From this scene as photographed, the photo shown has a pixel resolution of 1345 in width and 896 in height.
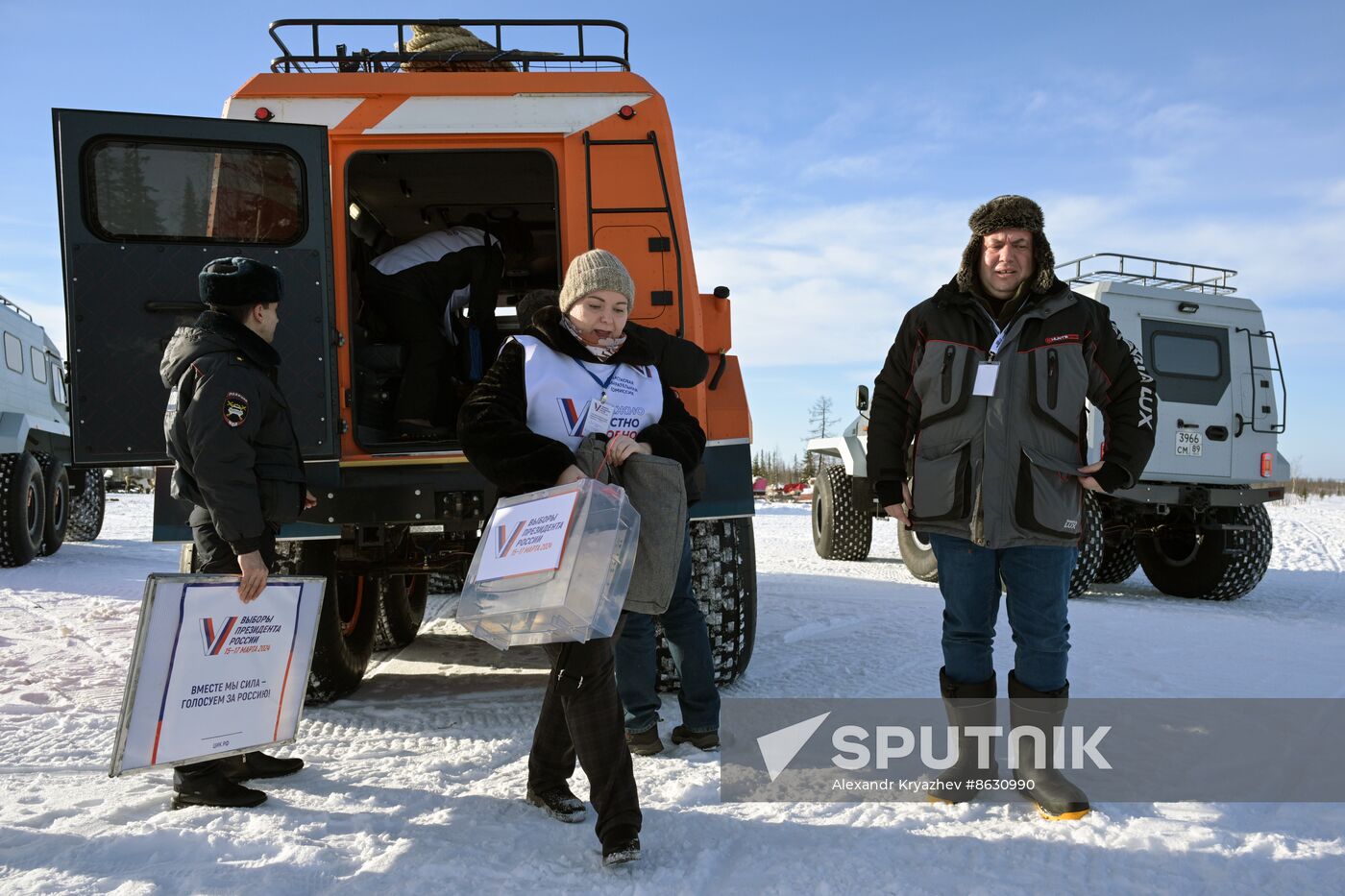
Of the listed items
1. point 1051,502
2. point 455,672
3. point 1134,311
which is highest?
point 1134,311

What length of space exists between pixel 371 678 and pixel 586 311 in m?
2.86

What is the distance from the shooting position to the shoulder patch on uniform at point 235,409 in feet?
9.02

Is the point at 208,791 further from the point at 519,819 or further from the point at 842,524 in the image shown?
the point at 842,524

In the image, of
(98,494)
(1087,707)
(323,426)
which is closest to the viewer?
(323,426)

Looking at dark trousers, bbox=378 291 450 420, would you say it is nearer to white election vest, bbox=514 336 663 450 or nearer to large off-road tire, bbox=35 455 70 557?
white election vest, bbox=514 336 663 450

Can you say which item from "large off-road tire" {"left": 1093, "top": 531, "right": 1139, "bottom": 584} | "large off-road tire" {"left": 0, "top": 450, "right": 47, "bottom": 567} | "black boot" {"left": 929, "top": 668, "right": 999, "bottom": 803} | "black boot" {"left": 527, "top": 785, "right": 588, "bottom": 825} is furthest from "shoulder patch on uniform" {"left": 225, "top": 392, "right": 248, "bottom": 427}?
"large off-road tire" {"left": 1093, "top": 531, "right": 1139, "bottom": 584}

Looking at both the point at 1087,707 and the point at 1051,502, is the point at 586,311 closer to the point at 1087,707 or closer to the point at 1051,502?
the point at 1051,502

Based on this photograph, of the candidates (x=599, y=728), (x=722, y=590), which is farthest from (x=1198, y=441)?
(x=599, y=728)

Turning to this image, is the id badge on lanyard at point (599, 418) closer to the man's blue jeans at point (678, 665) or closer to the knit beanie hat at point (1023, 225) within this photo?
the man's blue jeans at point (678, 665)

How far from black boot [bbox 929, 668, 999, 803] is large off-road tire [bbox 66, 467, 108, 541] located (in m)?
11.3

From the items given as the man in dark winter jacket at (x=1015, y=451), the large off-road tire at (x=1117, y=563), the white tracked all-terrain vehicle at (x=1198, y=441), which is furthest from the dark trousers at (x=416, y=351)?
the large off-road tire at (x=1117, y=563)

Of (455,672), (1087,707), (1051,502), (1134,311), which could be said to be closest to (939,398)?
(1051,502)

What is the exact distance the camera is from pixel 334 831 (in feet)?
8.63

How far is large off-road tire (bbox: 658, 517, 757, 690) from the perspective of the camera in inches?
153
